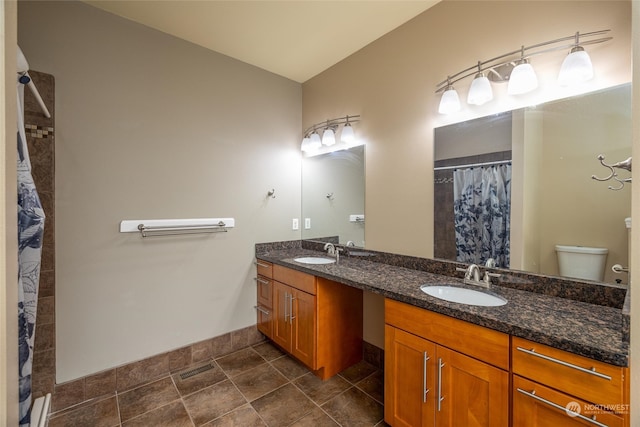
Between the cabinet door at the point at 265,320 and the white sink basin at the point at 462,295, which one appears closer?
the white sink basin at the point at 462,295

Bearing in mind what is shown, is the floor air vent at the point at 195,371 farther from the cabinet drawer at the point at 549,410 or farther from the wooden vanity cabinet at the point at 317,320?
the cabinet drawer at the point at 549,410

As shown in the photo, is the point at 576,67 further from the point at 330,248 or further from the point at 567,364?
the point at 330,248

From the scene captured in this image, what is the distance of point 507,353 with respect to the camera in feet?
3.41

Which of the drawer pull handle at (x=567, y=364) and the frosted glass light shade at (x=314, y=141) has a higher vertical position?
the frosted glass light shade at (x=314, y=141)

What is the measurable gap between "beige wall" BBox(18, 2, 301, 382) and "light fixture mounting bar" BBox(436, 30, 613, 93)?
5.36 feet

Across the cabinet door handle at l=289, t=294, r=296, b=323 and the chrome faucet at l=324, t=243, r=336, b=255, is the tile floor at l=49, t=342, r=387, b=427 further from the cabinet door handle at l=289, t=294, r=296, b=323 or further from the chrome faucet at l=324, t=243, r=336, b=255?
the chrome faucet at l=324, t=243, r=336, b=255

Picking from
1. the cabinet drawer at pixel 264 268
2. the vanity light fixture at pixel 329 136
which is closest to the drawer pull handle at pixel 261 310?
the cabinet drawer at pixel 264 268

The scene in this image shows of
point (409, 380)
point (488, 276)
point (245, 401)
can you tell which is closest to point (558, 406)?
point (409, 380)

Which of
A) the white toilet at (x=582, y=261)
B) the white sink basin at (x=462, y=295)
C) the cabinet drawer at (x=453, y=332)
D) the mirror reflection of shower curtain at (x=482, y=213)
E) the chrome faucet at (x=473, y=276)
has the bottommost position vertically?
the cabinet drawer at (x=453, y=332)

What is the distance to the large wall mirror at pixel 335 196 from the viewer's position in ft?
7.77

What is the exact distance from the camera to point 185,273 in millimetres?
2189

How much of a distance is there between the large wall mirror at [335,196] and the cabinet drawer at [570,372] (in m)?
1.41

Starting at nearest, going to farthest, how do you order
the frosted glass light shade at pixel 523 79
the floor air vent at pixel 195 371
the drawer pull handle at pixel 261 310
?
the frosted glass light shade at pixel 523 79 < the floor air vent at pixel 195 371 < the drawer pull handle at pixel 261 310

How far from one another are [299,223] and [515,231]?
1.91 metres
